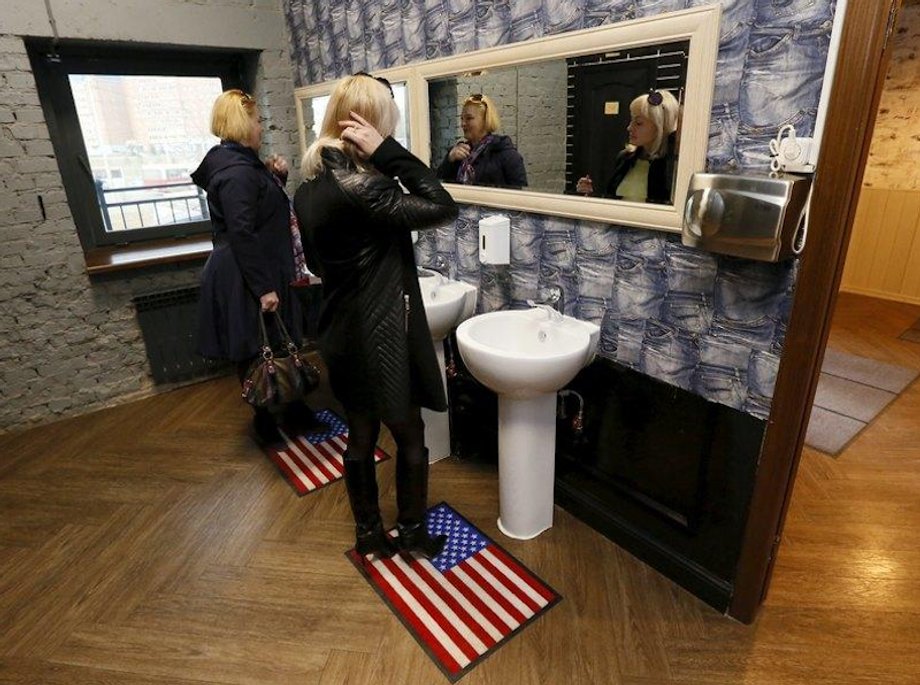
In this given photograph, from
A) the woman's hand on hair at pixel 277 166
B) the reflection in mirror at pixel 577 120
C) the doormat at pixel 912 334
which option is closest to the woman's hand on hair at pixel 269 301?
the woman's hand on hair at pixel 277 166

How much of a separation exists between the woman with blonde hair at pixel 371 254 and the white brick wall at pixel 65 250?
1956mm

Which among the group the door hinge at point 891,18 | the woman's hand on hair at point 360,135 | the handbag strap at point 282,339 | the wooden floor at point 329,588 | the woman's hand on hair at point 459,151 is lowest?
the wooden floor at point 329,588

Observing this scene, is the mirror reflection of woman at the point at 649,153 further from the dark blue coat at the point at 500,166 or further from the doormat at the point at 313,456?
the doormat at the point at 313,456

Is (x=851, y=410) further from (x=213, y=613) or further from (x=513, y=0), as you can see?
(x=213, y=613)

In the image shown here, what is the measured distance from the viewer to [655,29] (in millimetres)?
1531

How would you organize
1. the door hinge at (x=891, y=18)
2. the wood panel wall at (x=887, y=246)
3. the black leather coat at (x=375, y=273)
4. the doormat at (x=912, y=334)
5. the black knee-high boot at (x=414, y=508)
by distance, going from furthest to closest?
the wood panel wall at (x=887, y=246)
the doormat at (x=912, y=334)
the black knee-high boot at (x=414, y=508)
the black leather coat at (x=375, y=273)
the door hinge at (x=891, y=18)

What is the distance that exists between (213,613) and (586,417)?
1.41 metres

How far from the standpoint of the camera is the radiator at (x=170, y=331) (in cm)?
316

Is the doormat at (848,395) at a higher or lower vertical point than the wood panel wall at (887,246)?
lower

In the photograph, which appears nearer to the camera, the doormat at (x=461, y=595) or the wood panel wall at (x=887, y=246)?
the doormat at (x=461, y=595)

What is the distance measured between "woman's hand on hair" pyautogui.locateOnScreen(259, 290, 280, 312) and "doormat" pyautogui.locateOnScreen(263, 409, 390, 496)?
0.68 metres

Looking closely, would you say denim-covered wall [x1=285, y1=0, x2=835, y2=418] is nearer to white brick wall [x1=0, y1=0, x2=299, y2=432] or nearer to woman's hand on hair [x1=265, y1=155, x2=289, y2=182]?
woman's hand on hair [x1=265, y1=155, x2=289, y2=182]

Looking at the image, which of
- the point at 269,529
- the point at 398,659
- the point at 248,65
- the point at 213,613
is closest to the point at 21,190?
the point at 248,65

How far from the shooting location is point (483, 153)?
223 centimetres
